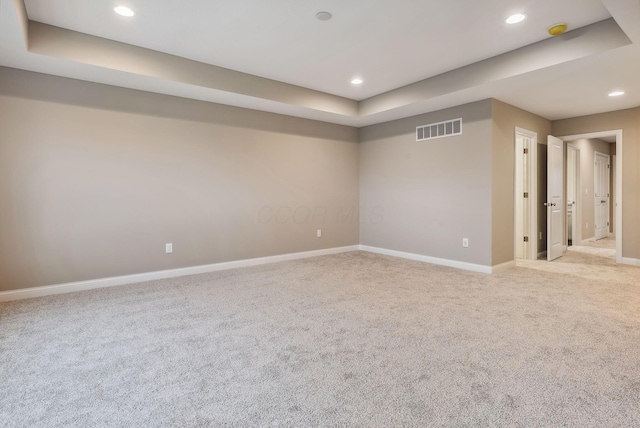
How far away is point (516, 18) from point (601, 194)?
7.20 m

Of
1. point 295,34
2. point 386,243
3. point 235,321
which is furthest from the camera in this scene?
point 386,243

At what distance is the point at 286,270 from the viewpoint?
475cm

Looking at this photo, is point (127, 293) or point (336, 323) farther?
point (127, 293)

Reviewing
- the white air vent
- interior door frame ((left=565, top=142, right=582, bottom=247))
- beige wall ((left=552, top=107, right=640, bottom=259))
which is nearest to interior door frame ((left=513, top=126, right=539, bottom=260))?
beige wall ((left=552, top=107, right=640, bottom=259))

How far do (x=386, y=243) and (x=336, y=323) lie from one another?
3439mm

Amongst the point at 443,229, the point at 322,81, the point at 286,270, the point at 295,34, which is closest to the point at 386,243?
the point at 443,229

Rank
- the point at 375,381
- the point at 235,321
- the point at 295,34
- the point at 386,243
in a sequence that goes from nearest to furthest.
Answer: the point at 375,381, the point at 235,321, the point at 295,34, the point at 386,243

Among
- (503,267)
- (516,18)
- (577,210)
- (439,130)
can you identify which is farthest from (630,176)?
(516,18)

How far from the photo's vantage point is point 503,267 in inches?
183

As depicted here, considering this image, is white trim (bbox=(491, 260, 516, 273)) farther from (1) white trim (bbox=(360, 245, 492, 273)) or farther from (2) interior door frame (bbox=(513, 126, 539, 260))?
(2) interior door frame (bbox=(513, 126, 539, 260))

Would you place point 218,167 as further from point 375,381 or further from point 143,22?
point 375,381

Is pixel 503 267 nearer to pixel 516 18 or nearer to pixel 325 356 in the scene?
pixel 516 18

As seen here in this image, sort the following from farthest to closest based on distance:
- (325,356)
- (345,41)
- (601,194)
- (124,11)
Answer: (601,194), (345,41), (124,11), (325,356)

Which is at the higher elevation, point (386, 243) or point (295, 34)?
point (295, 34)
